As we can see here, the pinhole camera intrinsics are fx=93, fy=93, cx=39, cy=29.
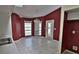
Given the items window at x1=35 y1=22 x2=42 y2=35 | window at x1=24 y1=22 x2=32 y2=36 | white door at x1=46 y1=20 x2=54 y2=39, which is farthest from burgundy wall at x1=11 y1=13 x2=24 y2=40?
white door at x1=46 y1=20 x2=54 y2=39

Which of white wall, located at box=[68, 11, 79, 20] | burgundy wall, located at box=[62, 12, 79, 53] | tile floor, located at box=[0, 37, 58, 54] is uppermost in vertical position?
white wall, located at box=[68, 11, 79, 20]

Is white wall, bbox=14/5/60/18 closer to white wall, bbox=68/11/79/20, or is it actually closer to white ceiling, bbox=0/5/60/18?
white ceiling, bbox=0/5/60/18

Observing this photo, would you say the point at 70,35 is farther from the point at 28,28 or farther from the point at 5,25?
the point at 5,25

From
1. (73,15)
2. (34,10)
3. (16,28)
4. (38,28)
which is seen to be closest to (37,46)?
(38,28)

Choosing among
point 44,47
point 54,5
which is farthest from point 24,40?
point 54,5

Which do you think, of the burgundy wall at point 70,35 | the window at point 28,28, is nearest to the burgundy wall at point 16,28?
the window at point 28,28
